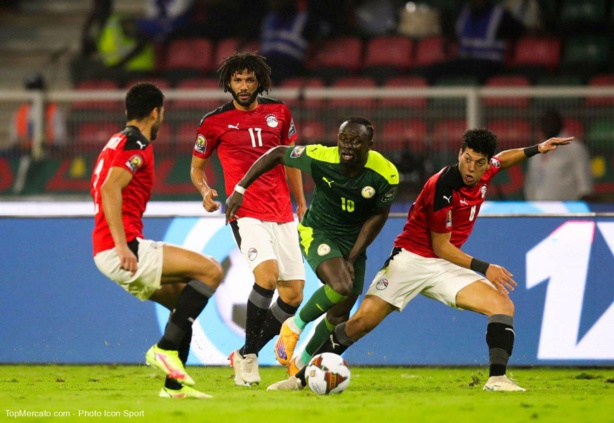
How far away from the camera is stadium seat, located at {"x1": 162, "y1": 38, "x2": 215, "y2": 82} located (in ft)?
51.5

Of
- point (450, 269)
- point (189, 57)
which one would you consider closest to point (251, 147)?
point (450, 269)

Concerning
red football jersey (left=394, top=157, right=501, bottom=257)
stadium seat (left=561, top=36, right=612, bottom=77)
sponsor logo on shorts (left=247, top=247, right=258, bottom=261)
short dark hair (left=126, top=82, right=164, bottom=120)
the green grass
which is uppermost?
stadium seat (left=561, top=36, right=612, bottom=77)

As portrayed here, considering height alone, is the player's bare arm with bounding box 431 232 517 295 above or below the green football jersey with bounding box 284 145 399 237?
below

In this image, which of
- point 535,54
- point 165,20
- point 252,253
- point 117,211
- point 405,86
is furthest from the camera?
point 165,20

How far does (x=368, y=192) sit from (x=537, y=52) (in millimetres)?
8147

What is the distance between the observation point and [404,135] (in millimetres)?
12172

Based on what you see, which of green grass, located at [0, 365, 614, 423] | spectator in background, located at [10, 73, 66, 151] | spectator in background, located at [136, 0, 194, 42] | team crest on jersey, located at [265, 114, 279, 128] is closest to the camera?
green grass, located at [0, 365, 614, 423]

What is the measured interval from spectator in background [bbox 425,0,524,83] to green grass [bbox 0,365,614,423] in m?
6.20

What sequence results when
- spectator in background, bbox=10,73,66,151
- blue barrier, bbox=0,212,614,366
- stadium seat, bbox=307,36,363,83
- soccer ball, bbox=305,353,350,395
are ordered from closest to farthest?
soccer ball, bbox=305,353,350,395, blue barrier, bbox=0,212,614,366, spectator in background, bbox=10,73,66,151, stadium seat, bbox=307,36,363,83

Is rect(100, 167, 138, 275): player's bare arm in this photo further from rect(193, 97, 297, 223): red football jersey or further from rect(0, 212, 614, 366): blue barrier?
rect(0, 212, 614, 366): blue barrier

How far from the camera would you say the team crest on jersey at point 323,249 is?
23.8 feet

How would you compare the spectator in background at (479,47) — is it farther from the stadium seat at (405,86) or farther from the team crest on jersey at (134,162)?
the team crest on jersey at (134,162)

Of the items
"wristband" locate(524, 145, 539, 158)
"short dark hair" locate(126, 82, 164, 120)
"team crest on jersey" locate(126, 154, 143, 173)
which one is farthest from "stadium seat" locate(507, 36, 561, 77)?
"team crest on jersey" locate(126, 154, 143, 173)

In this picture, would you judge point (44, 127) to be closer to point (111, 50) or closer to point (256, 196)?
point (111, 50)
